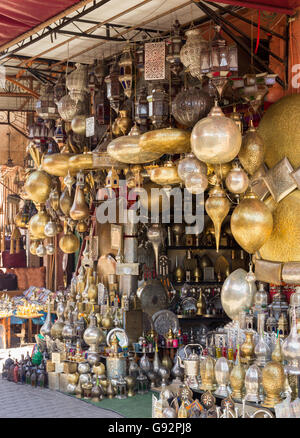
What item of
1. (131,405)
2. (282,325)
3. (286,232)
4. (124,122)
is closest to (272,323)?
(282,325)

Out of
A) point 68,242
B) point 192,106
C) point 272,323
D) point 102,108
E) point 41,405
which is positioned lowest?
point 41,405

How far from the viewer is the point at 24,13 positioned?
9.75ft

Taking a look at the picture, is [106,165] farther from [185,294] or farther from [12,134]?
[12,134]

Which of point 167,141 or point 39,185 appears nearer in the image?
point 167,141

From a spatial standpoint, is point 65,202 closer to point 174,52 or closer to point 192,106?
point 174,52

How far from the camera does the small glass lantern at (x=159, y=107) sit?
3.83 meters

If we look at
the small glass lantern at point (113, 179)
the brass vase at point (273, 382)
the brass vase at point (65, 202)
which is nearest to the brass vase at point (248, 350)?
the brass vase at point (273, 382)

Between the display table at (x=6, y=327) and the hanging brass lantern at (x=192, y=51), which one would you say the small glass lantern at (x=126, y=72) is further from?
the display table at (x=6, y=327)

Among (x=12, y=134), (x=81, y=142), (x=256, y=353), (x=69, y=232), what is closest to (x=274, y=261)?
(x=256, y=353)

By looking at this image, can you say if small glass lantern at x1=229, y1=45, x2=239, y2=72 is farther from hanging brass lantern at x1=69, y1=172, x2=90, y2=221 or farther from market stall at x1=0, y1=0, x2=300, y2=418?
hanging brass lantern at x1=69, y1=172, x2=90, y2=221

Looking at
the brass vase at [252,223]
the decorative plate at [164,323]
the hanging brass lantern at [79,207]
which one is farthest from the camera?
the decorative plate at [164,323]

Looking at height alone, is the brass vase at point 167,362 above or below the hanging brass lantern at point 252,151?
below

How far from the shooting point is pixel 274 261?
10.3 ft

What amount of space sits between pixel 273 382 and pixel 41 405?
2.30m
